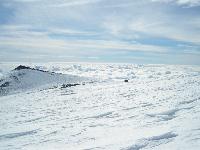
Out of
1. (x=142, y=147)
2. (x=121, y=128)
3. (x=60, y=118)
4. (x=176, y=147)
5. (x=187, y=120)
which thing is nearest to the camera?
(x=176, y=147)

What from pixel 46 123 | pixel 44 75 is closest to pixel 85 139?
pixel 46 123

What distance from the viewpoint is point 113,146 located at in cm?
824

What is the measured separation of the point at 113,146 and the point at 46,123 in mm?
6036

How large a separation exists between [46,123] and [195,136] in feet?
25.5

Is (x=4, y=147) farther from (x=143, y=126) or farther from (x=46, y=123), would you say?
(x=143, y=126)

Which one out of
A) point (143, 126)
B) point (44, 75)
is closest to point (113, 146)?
point (143, 126)

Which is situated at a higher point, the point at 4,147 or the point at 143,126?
the point at 143,126

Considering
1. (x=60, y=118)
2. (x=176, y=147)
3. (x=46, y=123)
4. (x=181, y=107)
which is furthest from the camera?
(x=60, y=118)

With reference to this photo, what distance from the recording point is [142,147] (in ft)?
25.5

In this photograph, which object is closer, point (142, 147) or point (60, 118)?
point (142, 147)

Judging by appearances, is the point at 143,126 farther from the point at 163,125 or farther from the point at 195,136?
the point at 195,136

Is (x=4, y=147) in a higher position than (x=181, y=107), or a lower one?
lower

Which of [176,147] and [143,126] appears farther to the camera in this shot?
[143,126]

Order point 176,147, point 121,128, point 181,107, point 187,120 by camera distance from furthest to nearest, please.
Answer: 1. point 181,107
2. point 121,128
3. point 187,120
4. point 176,147
